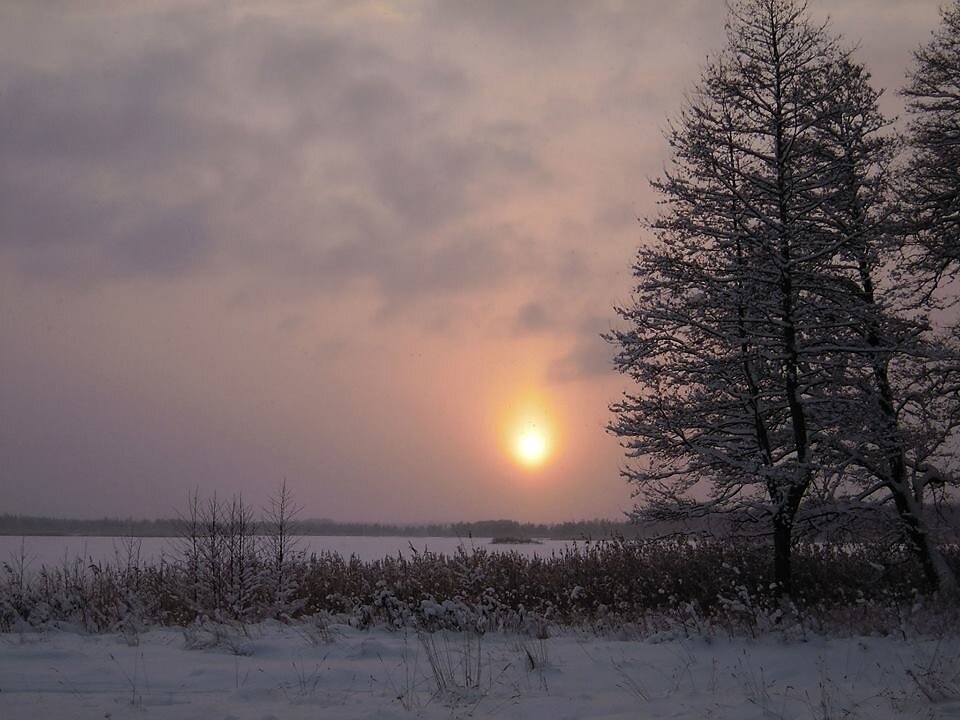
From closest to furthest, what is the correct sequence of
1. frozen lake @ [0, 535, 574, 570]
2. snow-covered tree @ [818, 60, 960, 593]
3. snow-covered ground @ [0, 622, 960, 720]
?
1. snow-covered ground @ [0, 622, 960, 720]
2. snow-covered tree @ [818, 60, 960, 593]
3. frozen lake @ [0, 535, 574, 570]

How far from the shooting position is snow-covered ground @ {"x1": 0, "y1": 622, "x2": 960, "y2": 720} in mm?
5973

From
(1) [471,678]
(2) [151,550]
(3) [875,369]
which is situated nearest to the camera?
(1) [471,678]

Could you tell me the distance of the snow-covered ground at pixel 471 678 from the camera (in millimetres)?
5973

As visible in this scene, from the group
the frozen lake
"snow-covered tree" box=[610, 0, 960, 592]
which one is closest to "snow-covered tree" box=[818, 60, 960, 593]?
"snow-covered tree" box=[610, 0, 960, 592]

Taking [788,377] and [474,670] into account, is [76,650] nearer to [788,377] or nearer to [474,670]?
[474,670]

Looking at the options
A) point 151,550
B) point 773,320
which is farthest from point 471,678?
point 151,550

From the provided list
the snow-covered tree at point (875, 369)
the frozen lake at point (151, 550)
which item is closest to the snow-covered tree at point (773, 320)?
the snow-covered tree at point (875, 369)

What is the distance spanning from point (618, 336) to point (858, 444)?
15.5 feet

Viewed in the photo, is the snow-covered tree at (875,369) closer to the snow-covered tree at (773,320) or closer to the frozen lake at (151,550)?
the snow-covered tree at (773,320)

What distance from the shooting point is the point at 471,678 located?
711 centimetres

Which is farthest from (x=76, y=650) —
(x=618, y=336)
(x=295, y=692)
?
(x=618, y=336)

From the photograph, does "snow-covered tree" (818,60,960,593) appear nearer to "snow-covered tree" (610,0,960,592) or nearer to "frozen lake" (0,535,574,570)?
"snow-covered tree" (610,0,960,592)

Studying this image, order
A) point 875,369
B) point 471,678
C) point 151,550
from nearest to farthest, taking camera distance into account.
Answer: point 471,678, point 875,369, point 151,550

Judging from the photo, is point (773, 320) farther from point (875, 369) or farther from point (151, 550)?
point (151, 550)
